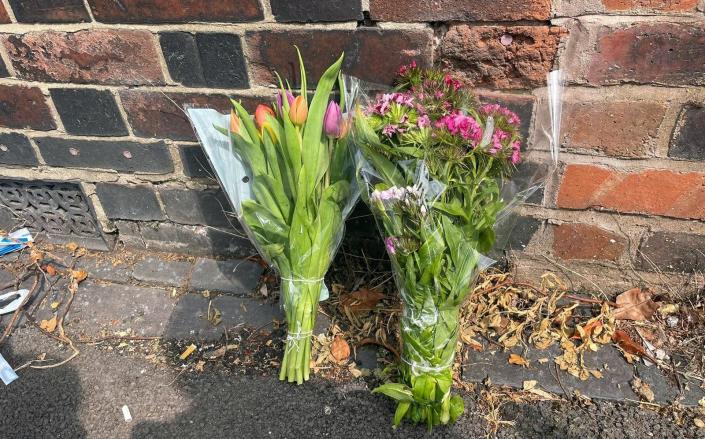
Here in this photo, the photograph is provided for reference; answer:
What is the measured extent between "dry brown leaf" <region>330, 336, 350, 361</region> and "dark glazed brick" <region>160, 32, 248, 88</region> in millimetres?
831

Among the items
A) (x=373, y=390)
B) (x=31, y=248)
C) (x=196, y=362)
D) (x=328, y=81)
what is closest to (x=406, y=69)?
(x=328, y=81)

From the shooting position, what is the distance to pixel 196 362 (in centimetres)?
163

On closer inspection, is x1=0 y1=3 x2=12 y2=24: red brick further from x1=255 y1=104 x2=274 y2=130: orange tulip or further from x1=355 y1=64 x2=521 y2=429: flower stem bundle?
x1=355 y1=64 x2=521 y2=429: flower stem bundle

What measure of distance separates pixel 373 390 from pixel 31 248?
1.53 meters

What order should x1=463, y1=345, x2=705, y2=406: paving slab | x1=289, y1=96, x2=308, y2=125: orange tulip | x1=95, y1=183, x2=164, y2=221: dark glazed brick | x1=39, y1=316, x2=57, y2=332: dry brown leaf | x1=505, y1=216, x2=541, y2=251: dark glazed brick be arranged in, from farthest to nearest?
x1=95, y1=183, x2=164, y2=221: dark glazed brick
x1=39, y1=316, x2=57, y2=332: dry brown leaf
x1=505, y1=216, x2=541, y2=251: dark glazed brick
x1=463, y1=345, x2=705, y2=406: paving slab
x1=289, y1=96, x2=308, y2=125: orange tulip

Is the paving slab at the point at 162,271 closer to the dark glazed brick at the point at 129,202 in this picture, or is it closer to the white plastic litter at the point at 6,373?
the dark glazed brick at the point at 129,202

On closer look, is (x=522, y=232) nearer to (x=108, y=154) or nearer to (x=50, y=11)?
(x=108, y=154)

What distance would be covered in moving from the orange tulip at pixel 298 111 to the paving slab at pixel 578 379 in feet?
2.80

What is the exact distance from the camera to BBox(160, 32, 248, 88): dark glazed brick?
151 cm

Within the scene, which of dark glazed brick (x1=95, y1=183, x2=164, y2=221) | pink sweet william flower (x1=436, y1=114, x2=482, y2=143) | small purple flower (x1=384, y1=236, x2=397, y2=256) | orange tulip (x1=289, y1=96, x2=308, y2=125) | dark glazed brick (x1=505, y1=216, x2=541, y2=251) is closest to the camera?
pink sweet william flower (x1=436, y1=114, x2=482, y2=143)

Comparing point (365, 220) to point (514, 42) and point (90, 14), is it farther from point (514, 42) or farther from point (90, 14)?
point (90, 14)

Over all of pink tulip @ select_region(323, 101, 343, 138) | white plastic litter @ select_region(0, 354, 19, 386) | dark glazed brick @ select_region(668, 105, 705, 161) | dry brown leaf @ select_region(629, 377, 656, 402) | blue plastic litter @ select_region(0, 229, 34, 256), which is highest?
pink tulip @ select_region(323, 101, 343, 138)

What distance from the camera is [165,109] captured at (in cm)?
168

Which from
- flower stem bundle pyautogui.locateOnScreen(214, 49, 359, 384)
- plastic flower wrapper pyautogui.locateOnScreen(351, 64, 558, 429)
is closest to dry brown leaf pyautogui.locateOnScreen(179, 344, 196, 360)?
flower stem bundle pyautogui.locateOnScreen(214, 49, 359, 384)
